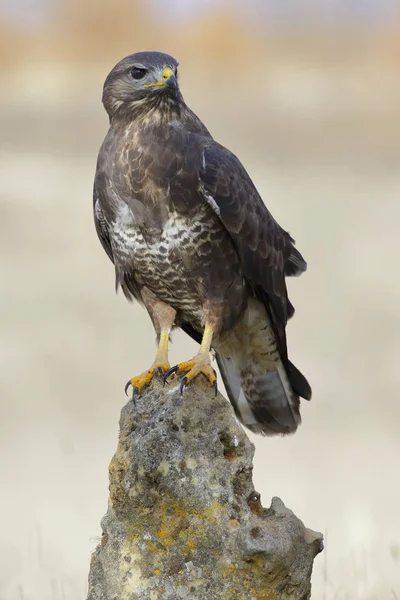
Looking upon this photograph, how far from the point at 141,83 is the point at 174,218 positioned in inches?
35.7

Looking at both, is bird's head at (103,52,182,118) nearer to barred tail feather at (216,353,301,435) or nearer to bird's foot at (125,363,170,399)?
bird's foot at (125,363,170,399)

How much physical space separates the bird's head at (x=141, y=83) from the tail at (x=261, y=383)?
6.26ft

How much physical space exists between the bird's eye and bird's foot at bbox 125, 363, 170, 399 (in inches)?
74.0

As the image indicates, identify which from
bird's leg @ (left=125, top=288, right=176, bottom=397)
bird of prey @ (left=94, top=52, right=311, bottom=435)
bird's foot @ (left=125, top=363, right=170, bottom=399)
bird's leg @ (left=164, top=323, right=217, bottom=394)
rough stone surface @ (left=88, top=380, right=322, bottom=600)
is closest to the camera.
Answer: rough stone surface @ (left=88, top=380, right=322, bottom=600)

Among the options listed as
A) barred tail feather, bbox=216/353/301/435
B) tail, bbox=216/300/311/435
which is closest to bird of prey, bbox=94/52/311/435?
tail, bbox=216/300/311/435

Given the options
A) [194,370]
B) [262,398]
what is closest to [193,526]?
[194,370]

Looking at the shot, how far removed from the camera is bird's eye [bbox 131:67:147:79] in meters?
6.32

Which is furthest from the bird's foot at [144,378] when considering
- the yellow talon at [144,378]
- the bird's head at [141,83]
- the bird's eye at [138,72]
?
the bird's eye at [138,72]

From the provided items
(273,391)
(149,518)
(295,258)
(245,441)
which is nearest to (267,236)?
(295,258)

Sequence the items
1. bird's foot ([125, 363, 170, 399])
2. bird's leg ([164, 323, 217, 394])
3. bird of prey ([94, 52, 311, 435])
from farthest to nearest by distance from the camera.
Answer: bird of prey ([94, 52, 311, 435]) < bird's foot ([125, 363, 170, 399]) < bird's leg ([164, 323, 217, 394])

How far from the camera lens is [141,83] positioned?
250 inches

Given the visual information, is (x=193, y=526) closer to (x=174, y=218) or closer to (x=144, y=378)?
(x=144, y=378)

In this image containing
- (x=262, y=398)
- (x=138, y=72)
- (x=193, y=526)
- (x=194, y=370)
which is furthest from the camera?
(x=262, y=398)

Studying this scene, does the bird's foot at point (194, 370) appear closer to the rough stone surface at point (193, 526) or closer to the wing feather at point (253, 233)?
the rough stone surface at point (193, 526)
